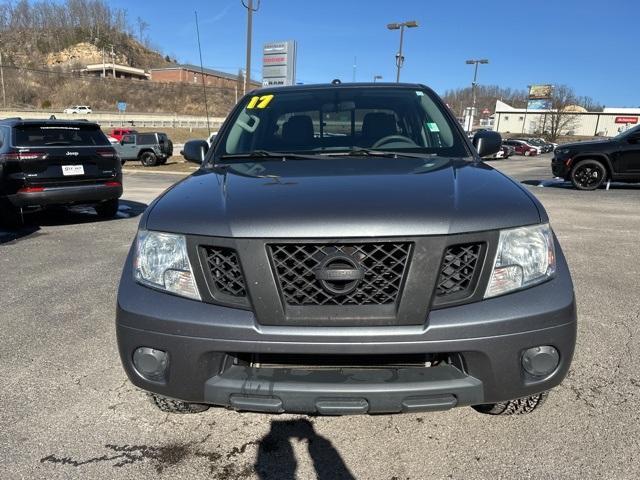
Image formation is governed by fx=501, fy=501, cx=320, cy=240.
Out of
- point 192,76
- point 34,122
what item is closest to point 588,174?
point 34,122

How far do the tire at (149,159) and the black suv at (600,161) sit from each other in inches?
703

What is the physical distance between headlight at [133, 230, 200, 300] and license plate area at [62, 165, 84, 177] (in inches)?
247

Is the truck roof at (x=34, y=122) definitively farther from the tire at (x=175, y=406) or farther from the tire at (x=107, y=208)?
the tire at (x=175, y=406)

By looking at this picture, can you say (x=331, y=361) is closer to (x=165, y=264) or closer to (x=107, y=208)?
(x=165, y=264)

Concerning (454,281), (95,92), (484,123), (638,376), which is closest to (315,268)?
(454,281)

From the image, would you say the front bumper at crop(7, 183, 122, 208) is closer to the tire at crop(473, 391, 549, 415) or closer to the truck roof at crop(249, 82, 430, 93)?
the truck roof at crop(249, 82, 430, 93)

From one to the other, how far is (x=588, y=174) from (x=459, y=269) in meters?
12.8

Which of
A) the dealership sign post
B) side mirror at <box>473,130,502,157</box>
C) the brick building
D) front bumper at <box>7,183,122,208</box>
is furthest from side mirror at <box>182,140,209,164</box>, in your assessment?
the brick building

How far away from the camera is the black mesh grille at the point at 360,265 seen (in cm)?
196

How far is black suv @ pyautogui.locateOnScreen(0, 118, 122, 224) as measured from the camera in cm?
724

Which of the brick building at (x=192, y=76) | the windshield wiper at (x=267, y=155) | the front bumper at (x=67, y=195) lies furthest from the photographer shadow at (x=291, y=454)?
the brick building at (x=192, y=76)

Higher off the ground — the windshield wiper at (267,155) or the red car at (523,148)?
the red car at (523,148)

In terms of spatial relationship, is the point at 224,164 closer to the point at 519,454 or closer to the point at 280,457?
the point at 280,457

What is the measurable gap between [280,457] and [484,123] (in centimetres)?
9419
